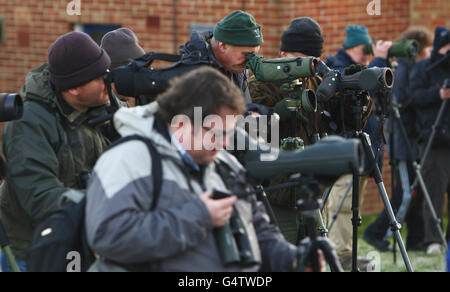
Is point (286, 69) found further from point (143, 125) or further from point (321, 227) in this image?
point (143, 125)

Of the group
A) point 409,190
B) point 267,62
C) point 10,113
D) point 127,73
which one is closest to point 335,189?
point 409,190

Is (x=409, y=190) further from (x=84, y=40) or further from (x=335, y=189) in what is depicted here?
(x=84, y=40)

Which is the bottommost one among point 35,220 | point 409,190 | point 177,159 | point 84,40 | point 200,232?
point 409,190

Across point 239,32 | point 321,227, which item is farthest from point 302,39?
point 321,227

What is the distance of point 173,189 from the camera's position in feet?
7.48

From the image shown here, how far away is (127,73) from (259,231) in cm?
99

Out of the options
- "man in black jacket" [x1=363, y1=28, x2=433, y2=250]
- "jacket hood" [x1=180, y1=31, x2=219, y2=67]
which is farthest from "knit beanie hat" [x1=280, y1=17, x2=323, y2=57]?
"man in black jacket" [x1=363, y1=28, x2=433, y2=250]

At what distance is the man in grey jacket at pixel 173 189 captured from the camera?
7.19 ft

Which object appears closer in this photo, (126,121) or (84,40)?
(126,121)

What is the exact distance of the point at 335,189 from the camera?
646 cm

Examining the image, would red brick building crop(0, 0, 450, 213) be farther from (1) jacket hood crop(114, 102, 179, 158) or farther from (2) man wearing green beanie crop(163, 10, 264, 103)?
(1) jacket hood crop(114, 102, 179, 158)

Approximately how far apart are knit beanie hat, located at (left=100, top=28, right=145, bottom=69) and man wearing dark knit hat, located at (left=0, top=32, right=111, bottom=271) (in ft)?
2.68

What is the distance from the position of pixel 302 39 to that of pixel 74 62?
79.3 inches

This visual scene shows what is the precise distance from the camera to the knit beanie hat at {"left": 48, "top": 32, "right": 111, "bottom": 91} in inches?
122
